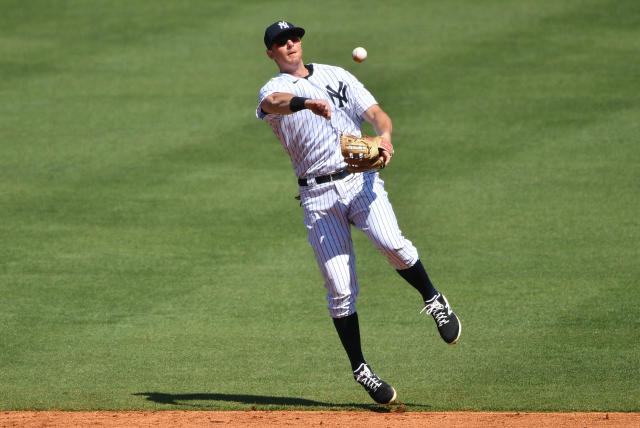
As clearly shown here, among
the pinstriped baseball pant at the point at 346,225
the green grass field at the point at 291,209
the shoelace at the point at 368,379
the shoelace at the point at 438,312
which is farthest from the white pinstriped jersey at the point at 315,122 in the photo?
the green grass field at the point at 291,209

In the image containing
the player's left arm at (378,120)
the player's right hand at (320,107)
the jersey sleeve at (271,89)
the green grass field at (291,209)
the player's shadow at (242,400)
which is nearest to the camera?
the player's right hand at (320,107)

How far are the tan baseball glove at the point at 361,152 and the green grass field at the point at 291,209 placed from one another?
1643 millimetres

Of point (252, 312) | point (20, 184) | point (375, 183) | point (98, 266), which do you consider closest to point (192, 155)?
point (20, 184)

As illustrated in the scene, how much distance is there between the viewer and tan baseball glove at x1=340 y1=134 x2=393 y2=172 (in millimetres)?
5812

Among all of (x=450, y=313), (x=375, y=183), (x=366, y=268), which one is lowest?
(x=366, y=268)

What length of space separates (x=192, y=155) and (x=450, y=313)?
6.95 metres

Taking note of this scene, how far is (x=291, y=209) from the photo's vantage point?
11305 millimetres

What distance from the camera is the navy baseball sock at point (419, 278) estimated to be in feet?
20.8

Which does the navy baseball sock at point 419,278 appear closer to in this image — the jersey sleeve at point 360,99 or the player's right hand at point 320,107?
the jersey sleeve at point 360,99

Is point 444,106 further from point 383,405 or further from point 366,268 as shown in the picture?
point 383,405

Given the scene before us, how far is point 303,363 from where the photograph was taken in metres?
7.57

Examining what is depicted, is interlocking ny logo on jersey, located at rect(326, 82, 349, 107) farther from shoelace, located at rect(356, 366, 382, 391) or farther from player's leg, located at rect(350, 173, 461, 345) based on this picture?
shoelace, located at rect(356, 366, 382, 391)

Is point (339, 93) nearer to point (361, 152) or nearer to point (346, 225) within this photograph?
point (361, 152)

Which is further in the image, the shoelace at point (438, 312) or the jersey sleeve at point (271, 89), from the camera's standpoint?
the shoelace at point (438, 312)
